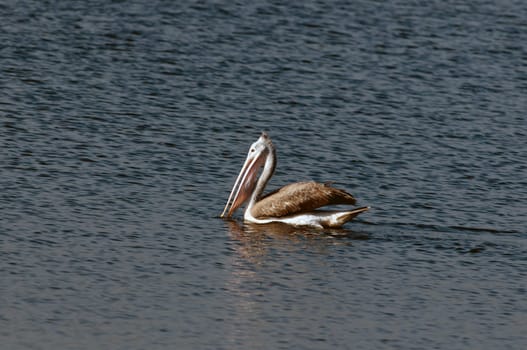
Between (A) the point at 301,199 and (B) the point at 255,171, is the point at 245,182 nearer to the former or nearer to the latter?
(B) the point at 255,171

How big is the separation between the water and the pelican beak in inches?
11.6

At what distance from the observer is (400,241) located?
15242 mm

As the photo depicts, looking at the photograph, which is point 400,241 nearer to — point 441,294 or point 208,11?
point 441,294

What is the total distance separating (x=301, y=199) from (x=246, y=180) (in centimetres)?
112

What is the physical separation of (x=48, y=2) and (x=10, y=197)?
1350 cm

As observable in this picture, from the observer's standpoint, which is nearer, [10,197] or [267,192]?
[10,197]

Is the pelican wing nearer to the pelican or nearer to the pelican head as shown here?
the pelican

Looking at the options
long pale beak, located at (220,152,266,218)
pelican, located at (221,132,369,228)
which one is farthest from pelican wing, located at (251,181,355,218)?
long pale beak, located at (220,152,266,218)

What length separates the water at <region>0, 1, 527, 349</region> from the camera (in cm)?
1209

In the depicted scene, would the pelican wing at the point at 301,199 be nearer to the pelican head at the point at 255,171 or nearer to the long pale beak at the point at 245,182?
the long pale beak at the point at 245,182

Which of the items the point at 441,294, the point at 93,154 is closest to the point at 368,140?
the point at 93,154

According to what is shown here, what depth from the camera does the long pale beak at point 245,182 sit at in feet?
54.2

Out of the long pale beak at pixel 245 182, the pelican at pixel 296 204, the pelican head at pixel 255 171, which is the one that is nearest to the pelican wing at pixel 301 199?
the pelican at pixel 296 204

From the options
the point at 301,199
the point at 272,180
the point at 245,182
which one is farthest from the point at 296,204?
the point at 272,180
